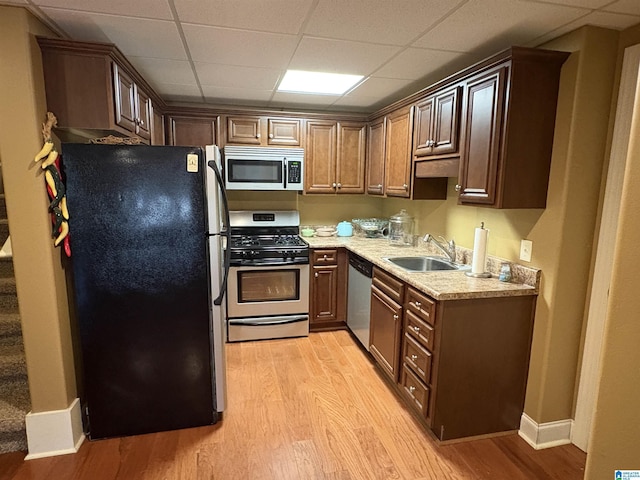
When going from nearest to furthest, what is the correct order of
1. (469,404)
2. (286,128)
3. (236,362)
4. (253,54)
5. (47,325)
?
(47,325), (469,404), (253,54), (236,362), (286,128)

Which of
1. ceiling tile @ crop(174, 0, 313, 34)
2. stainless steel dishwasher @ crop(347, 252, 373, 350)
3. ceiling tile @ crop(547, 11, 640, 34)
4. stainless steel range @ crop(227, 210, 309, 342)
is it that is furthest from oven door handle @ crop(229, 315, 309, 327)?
ceiling tile @ crop(547, 11, 640, 34)

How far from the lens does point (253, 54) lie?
7.80 ft

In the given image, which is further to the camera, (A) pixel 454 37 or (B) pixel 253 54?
(B) pixel 253 54

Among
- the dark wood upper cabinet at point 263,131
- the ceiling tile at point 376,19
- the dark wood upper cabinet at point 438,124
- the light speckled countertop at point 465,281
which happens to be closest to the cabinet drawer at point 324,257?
the light speckled countertop at point 465,281

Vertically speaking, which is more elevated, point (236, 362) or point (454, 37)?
point (454, 37)

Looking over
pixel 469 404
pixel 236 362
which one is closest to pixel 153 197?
pixel 236 362

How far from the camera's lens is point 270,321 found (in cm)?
358

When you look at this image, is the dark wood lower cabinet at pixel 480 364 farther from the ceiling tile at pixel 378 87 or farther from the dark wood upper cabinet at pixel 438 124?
the ceiling tile at pixel 378 87

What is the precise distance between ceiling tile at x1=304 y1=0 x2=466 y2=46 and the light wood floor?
92.0 inches

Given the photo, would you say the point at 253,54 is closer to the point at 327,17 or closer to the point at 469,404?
the point at 327,17

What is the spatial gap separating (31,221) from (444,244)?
2892 millimetres

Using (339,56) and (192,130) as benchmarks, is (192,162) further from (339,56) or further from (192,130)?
(192,130)

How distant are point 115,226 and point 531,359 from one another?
254 centimetres

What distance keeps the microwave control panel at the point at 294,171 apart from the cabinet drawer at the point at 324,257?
2.58ft
